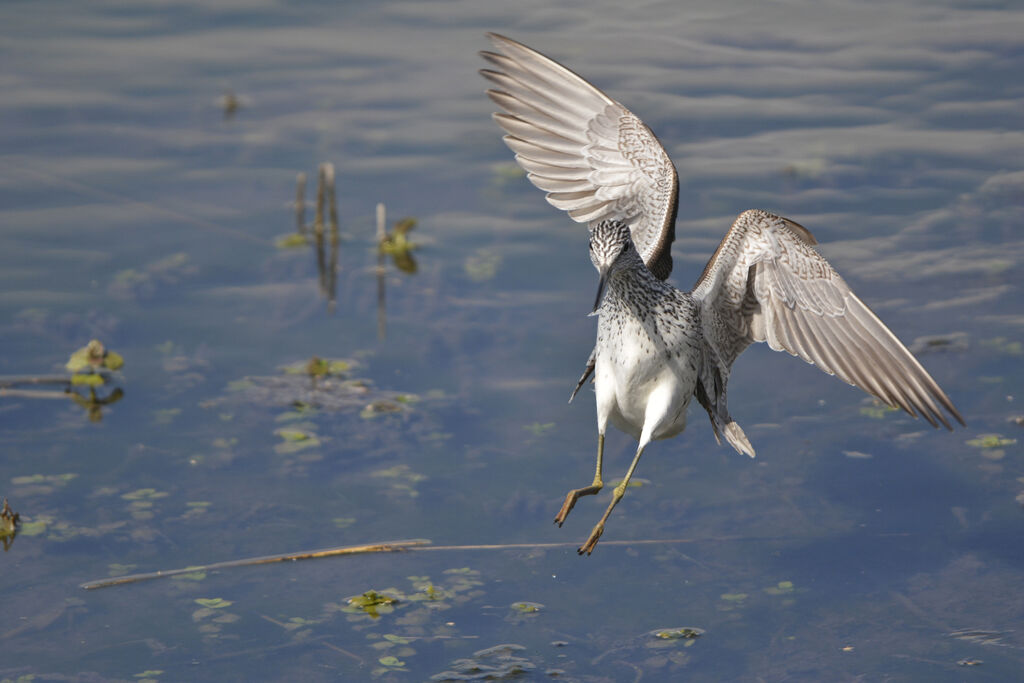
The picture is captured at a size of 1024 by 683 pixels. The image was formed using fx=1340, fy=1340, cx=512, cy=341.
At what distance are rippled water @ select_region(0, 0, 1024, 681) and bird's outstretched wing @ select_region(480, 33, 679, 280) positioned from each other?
1.61 metres

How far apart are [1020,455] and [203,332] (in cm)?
512

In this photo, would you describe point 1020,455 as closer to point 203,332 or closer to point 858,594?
point 858,594

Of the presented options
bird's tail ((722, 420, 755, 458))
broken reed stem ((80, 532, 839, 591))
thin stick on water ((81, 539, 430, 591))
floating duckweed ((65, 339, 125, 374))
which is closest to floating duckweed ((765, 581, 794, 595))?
broken reed stem ((80, 532, 839, 591))

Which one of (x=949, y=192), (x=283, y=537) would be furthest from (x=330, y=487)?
(x=949, y=192)

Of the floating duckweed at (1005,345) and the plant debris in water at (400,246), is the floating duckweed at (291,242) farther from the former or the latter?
the floating duckweed at (1005,345)

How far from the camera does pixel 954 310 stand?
8773mm

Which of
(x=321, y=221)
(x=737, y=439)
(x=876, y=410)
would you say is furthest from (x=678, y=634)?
(x=321, y=221)

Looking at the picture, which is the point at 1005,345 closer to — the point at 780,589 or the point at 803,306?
the point at 780,589

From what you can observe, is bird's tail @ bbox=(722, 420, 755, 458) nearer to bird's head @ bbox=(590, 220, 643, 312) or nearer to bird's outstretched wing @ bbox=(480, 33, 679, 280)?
bird's outstretched wing @ bbox=(480, 33, 679, 280)

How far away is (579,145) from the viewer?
684cm

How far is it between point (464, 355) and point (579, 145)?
2191mm

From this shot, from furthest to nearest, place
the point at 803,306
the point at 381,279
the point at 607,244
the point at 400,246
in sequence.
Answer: the point at 400,246, the point at 381,279, the point at 803,306, the point at 607,244

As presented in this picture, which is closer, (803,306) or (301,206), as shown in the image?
(803,306)

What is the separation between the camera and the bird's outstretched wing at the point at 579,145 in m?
6.65
